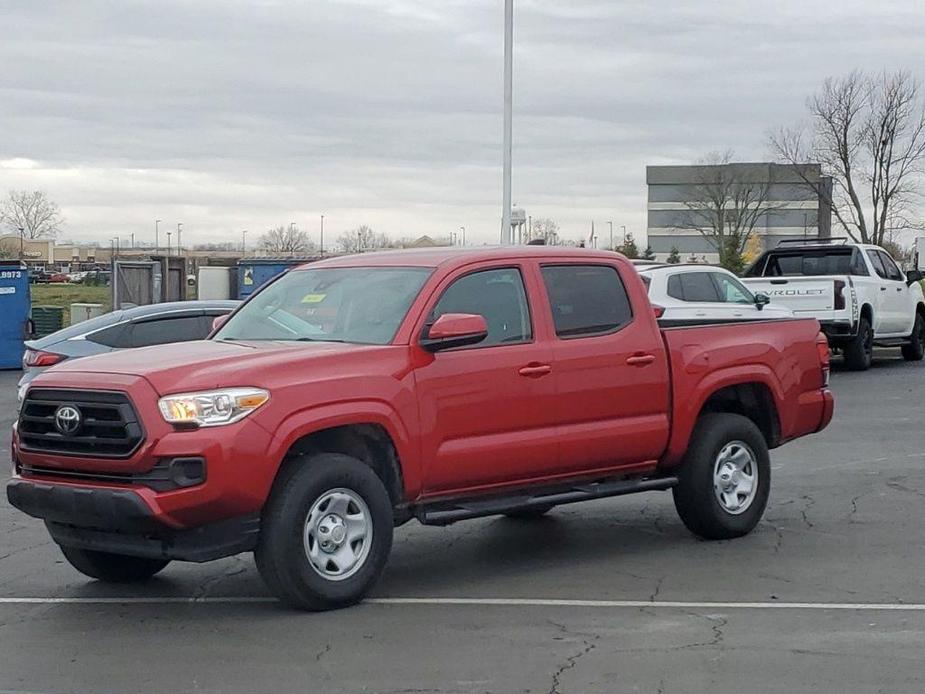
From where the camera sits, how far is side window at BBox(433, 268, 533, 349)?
26.7 feet

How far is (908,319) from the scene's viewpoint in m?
24.8

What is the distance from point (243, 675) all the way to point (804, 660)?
100 inches

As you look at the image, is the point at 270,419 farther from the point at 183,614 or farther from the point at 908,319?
the point at 908,319

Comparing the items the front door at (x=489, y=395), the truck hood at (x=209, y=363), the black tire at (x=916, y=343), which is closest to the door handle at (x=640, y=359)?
the front door at (x=489, y=395)

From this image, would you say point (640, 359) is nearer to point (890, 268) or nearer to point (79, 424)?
point (79, 424)

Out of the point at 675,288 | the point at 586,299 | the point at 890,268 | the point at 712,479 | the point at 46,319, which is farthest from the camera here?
the point at 46,319

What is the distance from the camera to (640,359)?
8.75 meters

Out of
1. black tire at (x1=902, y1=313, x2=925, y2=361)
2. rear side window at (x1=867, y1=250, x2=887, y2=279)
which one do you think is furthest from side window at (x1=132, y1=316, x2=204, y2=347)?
black tire at (x1=902, y1=313, x2=925, y2=361)

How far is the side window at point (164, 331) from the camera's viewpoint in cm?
1431

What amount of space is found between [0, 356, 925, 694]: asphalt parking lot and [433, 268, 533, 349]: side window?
57.4 inches

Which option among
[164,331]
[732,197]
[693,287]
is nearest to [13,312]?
[164,331]

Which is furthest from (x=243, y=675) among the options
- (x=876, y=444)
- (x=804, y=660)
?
(x=876, y=444)

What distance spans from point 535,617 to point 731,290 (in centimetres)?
1401

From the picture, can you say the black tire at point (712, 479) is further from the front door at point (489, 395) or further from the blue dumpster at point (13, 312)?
the blue dumpster at point (13, 312)
